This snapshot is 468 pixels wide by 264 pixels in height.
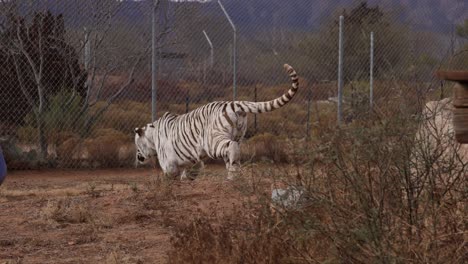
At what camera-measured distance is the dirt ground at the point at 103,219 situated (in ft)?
24.2

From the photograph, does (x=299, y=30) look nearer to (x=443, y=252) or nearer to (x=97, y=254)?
(x=97, y=254)

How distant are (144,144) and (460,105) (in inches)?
377

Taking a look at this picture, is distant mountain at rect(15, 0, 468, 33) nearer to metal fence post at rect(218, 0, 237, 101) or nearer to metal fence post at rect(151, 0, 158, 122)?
metal fence post at rect(218, 0, 237, 101)

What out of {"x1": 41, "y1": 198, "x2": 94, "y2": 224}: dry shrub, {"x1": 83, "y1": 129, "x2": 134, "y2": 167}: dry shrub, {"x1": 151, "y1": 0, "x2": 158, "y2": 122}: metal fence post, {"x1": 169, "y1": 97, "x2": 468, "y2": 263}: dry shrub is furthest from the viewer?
{"x1": 83, "y1": 129, "x2": 134, "y2": 167}: dry shrub

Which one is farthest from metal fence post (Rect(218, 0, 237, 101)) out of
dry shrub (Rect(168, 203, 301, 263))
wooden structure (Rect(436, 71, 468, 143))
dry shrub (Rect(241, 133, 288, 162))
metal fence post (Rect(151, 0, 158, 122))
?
wooden structure (Rect(436, 71, 468, 143))

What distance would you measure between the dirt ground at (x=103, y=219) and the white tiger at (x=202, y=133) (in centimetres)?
146

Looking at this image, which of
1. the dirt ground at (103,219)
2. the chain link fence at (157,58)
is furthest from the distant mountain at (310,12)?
the dirt ground at (103,219)

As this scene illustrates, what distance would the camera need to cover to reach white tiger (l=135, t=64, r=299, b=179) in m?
12.3

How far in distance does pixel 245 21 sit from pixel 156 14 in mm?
2827

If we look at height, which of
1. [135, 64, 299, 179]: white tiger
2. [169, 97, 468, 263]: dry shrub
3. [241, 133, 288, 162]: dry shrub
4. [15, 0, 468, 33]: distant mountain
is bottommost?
[241, 133, 288, 162]: dry shrub

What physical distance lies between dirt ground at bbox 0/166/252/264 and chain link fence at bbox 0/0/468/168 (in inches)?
104

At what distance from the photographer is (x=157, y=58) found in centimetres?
1455

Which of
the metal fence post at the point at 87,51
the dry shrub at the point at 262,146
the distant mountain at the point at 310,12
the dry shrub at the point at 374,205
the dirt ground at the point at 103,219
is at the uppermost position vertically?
the distant mountain at the point at 310,12

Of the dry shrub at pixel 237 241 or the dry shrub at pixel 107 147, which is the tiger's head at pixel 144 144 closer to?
the dry shrub at pixel 107 147
